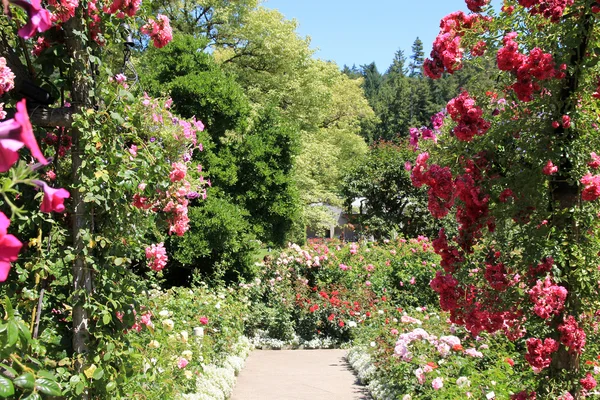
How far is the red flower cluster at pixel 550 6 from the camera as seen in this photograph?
8.43ft

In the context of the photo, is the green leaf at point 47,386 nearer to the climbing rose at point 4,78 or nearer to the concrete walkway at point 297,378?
the climbing rose at point 4,78

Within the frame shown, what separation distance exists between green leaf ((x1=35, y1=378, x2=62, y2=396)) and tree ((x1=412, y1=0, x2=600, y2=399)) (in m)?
2.11

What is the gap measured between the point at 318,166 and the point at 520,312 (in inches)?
734

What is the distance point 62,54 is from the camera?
2.68m

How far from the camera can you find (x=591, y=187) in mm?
2635

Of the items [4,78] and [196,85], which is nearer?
[4,78]

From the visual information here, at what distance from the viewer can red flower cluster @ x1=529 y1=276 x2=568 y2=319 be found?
266cm

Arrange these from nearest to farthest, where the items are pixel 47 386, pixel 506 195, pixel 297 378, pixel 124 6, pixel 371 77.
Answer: pixel 47 386
pixel 124 6
pixel 506 195
pixel 297 378
pixel 371 77

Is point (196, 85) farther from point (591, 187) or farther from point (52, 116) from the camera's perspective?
point (591, 187)

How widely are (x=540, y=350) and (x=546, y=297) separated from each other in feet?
0.95

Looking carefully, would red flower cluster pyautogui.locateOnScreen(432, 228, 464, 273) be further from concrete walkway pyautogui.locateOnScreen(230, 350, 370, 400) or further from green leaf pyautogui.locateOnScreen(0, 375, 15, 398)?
concrete walkway pyautogui.locateOnScreen(230, 350, 370, 400)

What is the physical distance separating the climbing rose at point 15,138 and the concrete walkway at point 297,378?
563cm

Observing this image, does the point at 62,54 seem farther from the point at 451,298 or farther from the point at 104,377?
the point at 451,298

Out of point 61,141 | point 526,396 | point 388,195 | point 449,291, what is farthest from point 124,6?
point 388,195
